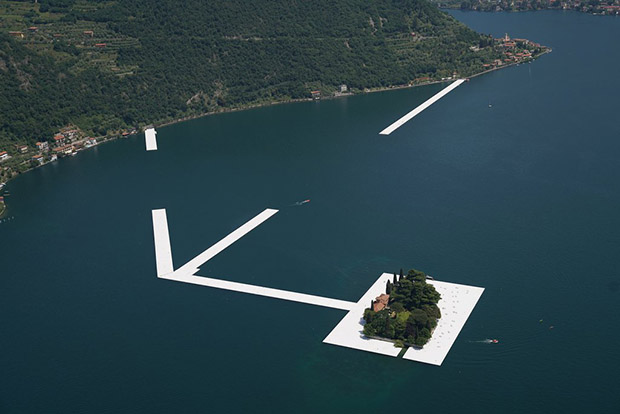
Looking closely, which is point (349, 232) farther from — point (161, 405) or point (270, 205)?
point (161, 405)

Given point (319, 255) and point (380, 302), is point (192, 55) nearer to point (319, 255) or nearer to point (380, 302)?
point (319, 255)

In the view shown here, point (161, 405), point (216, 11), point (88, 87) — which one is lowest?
point (161, 405)

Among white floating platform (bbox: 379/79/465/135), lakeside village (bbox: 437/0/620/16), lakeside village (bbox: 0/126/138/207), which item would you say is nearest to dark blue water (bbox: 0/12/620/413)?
white floating platform (bbox: 379/79/465/135)

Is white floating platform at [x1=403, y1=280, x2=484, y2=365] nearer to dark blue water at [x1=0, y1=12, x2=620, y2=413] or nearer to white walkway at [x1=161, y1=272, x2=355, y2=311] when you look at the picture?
dark blue water at [x1=0, y1=12, x2=620, y2=413]

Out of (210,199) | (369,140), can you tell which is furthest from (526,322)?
(369,140)

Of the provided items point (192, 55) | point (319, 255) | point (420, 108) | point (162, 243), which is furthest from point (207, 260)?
point (192, 55)

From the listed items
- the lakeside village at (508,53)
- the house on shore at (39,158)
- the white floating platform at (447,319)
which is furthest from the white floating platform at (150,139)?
the white floating platform at (447,319)

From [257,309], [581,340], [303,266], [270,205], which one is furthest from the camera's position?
[270,205]
